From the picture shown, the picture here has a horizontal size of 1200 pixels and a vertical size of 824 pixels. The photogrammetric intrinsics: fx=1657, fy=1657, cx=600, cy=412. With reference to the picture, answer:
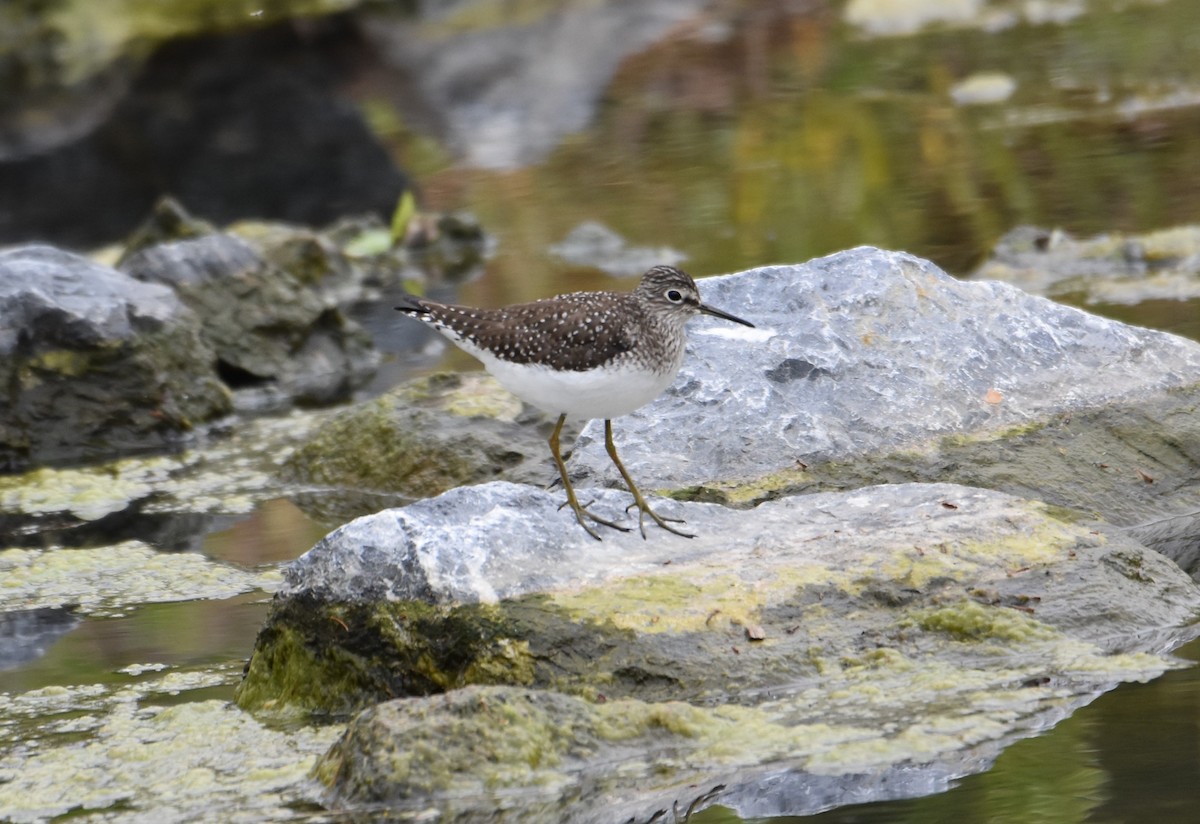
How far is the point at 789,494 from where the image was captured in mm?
6734

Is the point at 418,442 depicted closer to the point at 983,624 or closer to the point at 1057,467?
the point at 1057,467

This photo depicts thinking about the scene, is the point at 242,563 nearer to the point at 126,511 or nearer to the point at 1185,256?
the point at 126,511

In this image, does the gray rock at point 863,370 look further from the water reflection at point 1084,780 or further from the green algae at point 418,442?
the water reflection at point 1084,780

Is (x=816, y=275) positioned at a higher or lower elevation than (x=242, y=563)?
higher

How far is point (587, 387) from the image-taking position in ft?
19.2

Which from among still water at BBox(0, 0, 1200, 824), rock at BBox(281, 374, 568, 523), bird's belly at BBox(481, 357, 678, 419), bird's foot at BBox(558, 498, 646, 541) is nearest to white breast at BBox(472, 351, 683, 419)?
bird's belly at BBox(481, 357, 678, 419)

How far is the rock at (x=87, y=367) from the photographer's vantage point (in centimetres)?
1004

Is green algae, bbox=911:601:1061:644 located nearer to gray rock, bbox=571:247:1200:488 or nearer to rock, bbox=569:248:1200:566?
rock, bbox=569:248:1200:566

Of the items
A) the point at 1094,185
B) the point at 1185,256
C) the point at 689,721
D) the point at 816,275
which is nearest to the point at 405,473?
the point at 816,275

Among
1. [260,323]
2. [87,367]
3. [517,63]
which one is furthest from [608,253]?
[517,63]

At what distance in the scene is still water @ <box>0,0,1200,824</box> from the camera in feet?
15.7

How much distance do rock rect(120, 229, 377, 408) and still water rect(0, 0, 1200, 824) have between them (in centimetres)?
46

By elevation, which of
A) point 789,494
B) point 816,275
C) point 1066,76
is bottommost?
point 1066,76

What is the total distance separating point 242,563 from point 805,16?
17.6 meters
